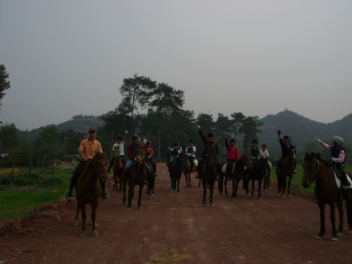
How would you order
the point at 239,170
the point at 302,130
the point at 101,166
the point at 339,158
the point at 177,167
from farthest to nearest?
the point at 302,130, the point at 177,167, the point at 239,170, the point at 339,158, the point at 101,166

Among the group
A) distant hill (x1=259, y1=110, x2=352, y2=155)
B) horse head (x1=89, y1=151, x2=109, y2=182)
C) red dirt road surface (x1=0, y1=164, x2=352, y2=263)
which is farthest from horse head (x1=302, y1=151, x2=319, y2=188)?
distant hill (x1=259, y1=110, x2=352, y2=155)

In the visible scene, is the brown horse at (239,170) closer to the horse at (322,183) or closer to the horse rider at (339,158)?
the horse rider at (339,158)

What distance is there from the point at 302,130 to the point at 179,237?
140645 millimetres

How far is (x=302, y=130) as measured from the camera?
13225 centimetres

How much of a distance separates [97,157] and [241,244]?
13.5 ft

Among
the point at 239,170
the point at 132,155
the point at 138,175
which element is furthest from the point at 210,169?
the point at 132,155

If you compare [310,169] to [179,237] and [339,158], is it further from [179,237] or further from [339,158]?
[179,237]

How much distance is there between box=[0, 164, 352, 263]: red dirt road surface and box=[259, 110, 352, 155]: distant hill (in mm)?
109272

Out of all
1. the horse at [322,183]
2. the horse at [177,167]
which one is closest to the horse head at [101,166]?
the horse at [322,183]

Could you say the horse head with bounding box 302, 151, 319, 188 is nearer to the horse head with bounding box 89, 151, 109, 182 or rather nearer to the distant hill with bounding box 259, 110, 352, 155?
the horse head with bounding box 89, 151, 109, 182

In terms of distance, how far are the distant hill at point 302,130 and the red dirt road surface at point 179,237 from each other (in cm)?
10927

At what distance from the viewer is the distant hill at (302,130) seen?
398 feet

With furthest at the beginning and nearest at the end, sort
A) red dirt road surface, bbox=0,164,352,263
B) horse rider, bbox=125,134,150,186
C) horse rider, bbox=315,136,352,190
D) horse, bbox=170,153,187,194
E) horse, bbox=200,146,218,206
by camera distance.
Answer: horse, bbox=170,153,187,194, horse, bbox=200,146,218,206, horse rider, bbox=125,134,150,186, horse rider, bbox=315,136,352,190, red dirt road surface, bbox=0,164,352,263

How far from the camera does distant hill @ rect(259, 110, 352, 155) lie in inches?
4781
